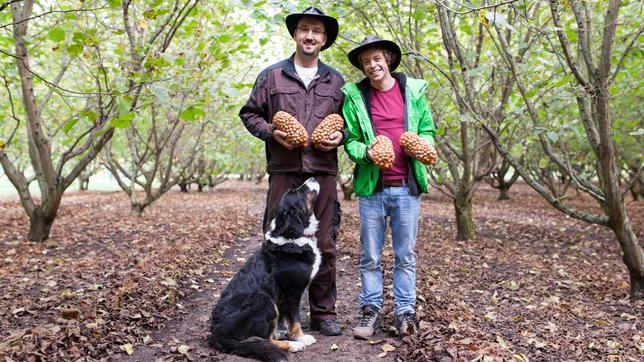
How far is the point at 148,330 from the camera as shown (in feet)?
15.0

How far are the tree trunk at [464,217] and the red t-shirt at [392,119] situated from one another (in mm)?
5937

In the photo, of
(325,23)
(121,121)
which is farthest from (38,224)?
(325,23)

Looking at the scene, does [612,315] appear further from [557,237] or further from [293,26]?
[557,237]

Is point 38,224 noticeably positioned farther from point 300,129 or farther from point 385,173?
point 385,173

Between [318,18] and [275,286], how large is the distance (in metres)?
2.39

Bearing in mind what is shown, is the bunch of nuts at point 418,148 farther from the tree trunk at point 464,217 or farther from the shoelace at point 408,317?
the tree trunk at point 464,217

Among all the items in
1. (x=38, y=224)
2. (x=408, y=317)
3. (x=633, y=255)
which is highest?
(x=38, y=224)

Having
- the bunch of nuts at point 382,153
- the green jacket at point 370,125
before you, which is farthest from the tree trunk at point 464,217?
the bunch of nuts at point 382,153

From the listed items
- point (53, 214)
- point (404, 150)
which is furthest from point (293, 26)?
point (53, 214)

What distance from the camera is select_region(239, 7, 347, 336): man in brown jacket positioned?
421 cm

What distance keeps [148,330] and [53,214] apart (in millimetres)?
4969

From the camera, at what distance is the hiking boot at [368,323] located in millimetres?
4262

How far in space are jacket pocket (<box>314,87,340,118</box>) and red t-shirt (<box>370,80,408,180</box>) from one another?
35 cm

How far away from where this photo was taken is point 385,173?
4254 millimetres
